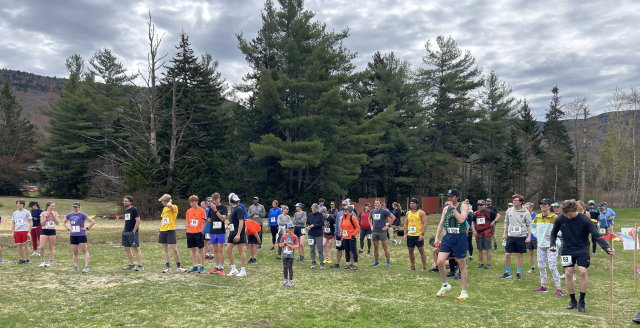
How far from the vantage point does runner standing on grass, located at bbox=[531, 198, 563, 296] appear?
8109mm

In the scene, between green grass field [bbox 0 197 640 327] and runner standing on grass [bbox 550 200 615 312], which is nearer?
green grass field [bbox 0 197 640 327]

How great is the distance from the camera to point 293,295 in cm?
793

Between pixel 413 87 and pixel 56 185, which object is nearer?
pixel 413 87

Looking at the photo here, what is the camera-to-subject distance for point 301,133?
38562 millimetres

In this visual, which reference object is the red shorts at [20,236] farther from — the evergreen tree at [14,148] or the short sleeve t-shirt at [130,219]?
the evergreen tree at [14,148]

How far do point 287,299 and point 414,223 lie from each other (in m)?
4.35

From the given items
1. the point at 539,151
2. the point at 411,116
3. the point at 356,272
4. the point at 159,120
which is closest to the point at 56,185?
the point at 159,120

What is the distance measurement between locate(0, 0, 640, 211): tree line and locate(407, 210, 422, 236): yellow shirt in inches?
919

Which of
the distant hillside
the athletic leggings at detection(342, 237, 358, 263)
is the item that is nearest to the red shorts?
the athletic leggings at detection(342, 237, 358, 263)

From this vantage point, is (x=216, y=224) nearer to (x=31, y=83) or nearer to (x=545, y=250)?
(x=545, y=250)

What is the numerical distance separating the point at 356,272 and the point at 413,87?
37.6 meters

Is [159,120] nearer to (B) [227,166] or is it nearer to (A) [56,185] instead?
(B) [227,166]

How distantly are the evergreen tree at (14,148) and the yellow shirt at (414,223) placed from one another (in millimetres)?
53216

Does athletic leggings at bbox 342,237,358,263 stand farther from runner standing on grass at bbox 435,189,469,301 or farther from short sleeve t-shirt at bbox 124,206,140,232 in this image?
short sleeve t-shirt at bbox 124,206,140,232
